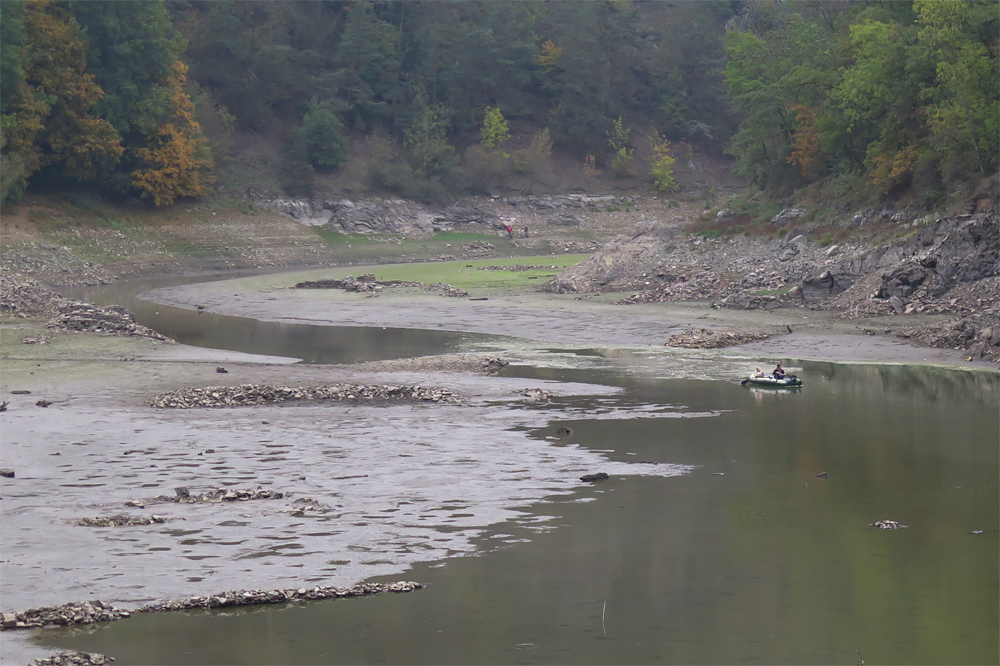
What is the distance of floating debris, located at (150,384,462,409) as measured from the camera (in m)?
26.9

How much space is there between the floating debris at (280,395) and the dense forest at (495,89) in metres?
28.6

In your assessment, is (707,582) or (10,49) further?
(10,49)

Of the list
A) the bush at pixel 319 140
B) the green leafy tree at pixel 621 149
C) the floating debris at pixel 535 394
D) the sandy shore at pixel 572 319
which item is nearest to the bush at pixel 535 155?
the green leafy tree at pixel 621 149

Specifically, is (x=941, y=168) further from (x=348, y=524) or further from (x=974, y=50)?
(x=348, y=524)

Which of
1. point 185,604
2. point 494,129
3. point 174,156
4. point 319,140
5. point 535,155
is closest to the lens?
point 185,604

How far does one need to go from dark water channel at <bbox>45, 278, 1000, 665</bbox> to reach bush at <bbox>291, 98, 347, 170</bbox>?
82.1 metres

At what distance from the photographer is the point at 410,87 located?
115 meters

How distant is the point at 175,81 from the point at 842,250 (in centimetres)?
5828

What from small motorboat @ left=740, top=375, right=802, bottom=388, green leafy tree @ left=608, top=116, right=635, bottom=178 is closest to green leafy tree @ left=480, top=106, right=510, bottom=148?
green leafy tree @ left=608, top=116, right=635, bottom=178

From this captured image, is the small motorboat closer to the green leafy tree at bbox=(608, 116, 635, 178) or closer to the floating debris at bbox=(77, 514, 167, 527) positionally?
the floating debris at bbox=(77, 514, 167, 527)

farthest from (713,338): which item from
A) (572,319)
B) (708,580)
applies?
(708,580)

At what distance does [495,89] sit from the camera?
402 feet

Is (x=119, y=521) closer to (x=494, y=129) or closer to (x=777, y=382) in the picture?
(x=777, y=382)

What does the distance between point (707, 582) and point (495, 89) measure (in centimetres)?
11179
